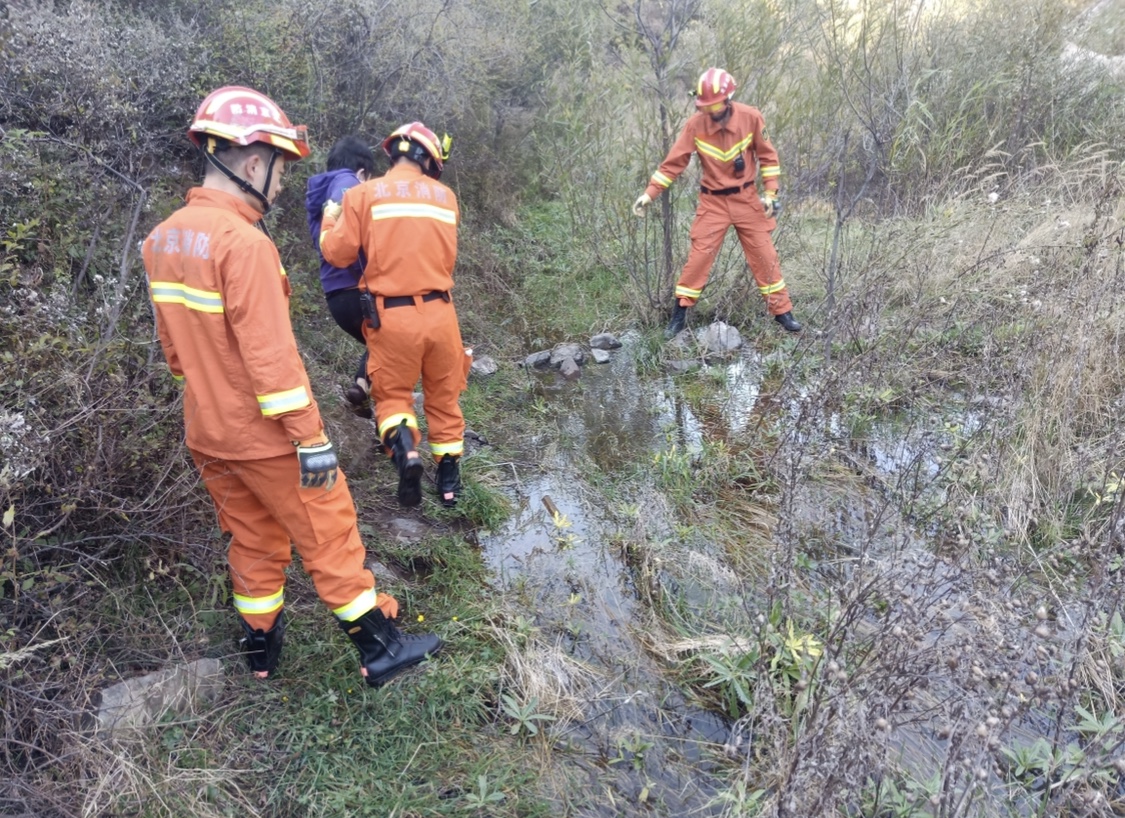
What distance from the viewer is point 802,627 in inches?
111

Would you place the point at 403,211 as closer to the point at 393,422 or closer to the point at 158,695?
the point at 393,422

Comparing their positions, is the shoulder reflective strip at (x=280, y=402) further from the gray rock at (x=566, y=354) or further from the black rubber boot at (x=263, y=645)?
the gray rock at (x=566, y=354)

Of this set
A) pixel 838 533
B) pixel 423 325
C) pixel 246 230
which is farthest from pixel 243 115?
pixel 838 533

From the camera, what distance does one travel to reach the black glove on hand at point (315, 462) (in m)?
2.29

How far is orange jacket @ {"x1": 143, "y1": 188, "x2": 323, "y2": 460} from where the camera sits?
221 cm

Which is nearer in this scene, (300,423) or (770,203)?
(300,423)

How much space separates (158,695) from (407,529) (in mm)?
1402

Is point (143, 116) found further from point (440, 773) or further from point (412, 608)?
point (440, 773)

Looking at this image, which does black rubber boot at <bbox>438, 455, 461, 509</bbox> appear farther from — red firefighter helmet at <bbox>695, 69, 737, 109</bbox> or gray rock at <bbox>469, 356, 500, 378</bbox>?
red firefighter helmet at <bbox>695, 69, 737, 109</bbox>

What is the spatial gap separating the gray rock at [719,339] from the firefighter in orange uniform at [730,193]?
0.31 m

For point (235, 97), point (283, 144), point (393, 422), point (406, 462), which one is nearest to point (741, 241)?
point (393, 422)

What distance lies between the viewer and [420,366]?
3668mm

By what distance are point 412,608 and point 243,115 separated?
6.44 feet

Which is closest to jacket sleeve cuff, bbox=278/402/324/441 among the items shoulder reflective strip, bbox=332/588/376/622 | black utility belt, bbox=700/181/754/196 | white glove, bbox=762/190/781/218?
shoulder reflective strip, bbox=332/588/376/622
